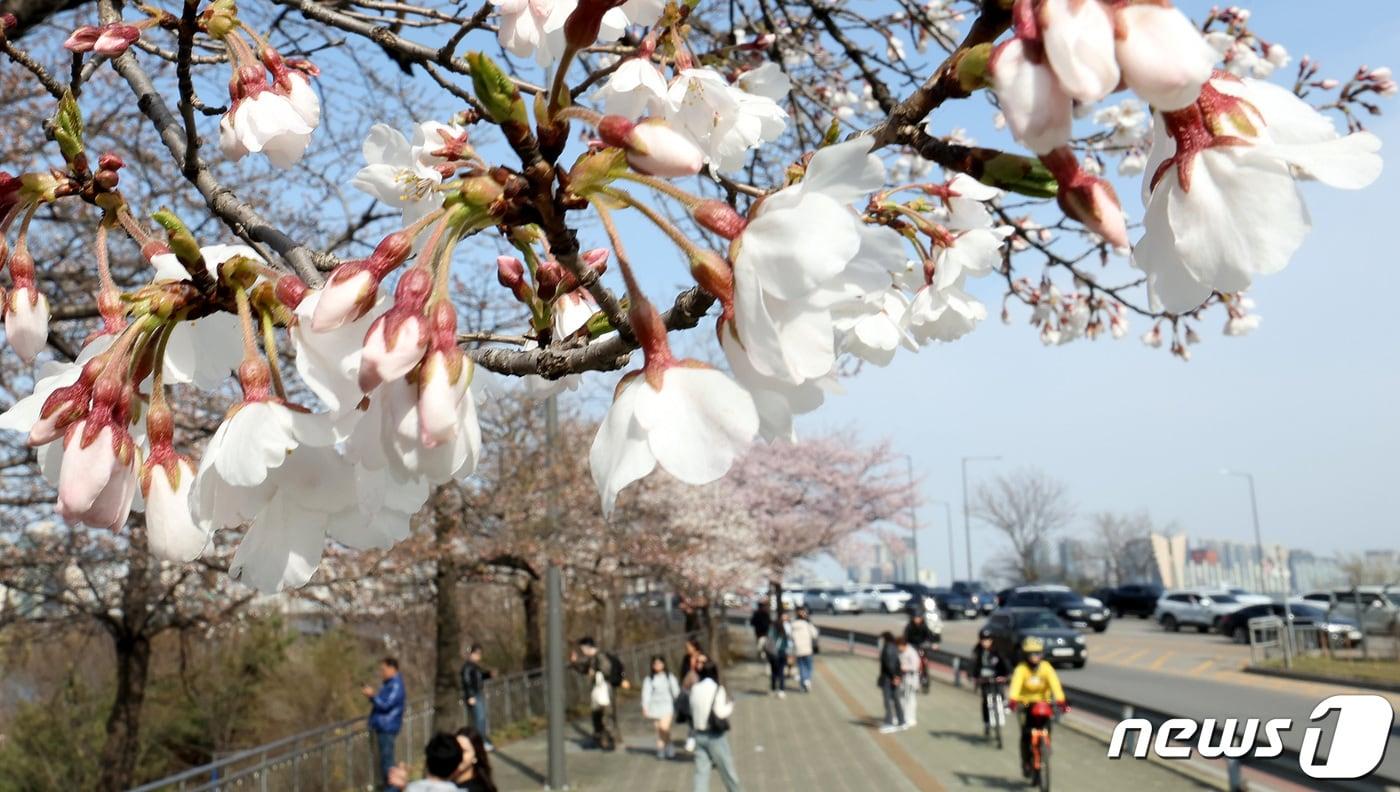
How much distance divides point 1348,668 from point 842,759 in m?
11.7

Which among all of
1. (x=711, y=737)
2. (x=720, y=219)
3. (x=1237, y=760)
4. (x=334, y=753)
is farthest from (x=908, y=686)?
(x=720, y=219)

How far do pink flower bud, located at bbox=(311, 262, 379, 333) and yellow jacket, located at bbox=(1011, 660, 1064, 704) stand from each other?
1064 cm

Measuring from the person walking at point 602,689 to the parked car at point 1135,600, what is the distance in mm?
31150

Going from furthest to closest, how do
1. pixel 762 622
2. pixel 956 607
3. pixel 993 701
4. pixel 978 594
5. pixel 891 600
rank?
pixel 891 600
pixel 978 594
pixel 956 607
pixel 762 622
pixel 993 701

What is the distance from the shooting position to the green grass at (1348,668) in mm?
16656

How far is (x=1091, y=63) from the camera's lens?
0.72 m

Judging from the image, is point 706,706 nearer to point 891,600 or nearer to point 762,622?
point 762,622

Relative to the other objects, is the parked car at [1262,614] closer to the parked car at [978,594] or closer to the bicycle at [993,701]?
the parked car at [978,594]

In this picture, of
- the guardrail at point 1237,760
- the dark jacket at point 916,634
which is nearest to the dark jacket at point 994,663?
the guardrail at point 1237,760

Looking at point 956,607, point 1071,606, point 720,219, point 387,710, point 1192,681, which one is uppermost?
point 720,219

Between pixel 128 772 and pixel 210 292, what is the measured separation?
39.2 feet

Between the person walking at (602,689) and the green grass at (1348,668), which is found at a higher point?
the person walking at (602,689)

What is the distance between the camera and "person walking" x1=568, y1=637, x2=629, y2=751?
13.5m

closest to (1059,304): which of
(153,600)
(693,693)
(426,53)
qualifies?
(426,53)
